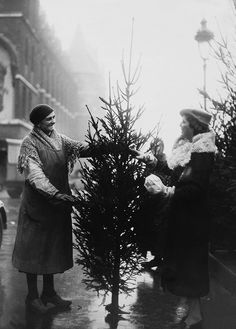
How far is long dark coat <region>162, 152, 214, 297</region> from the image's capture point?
456 cm

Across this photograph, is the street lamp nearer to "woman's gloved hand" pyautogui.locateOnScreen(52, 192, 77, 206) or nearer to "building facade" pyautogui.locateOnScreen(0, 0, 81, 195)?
"woman's gloved hand" pyautogui.locateOnScreen(52, 192, 77, 206)

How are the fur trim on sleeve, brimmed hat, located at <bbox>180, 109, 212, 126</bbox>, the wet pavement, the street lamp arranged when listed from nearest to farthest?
the fur trim on sleeve < brimmed hat, located at <bbox>180, 109, 212, 126</bbox> < the wet pavement < the street lamp

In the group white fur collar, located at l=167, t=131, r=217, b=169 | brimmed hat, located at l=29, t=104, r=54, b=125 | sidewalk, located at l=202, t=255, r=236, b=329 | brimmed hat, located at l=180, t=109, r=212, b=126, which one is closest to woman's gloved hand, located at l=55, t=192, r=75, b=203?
brimmed hat, located at l=29, t=104, r=54, b=125

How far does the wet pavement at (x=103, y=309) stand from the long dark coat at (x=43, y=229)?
0.48 m

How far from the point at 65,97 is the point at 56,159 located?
2216 inches

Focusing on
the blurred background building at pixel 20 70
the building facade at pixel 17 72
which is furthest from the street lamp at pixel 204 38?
the building facade at pixel 17 72

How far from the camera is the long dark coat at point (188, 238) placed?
456 centimetres

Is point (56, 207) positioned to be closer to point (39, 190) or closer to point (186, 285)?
point (39, 190)

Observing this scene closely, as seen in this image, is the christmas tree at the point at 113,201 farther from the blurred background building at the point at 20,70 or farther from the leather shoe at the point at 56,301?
the blurred background building at the point at 20,70

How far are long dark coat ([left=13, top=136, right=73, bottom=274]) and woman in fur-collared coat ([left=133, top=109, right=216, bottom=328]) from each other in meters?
1.00

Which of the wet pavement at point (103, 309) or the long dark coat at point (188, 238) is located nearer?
the long dark coat at point (188, 238)

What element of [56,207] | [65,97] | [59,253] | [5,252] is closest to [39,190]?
[56,207]

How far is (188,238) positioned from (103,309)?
1.34 meters

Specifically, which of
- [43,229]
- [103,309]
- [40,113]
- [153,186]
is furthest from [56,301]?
[40,113]
